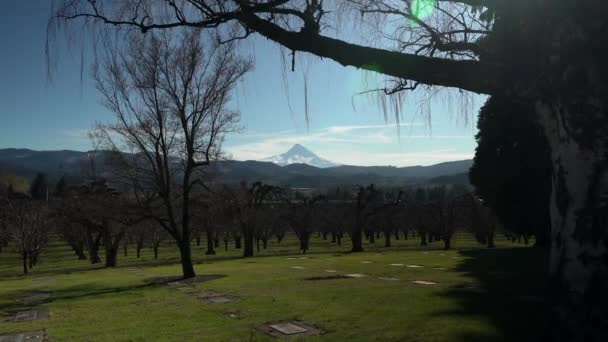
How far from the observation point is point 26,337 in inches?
307

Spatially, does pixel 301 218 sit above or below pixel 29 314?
above

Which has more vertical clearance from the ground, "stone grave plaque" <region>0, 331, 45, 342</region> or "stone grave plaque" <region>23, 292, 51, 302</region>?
"stone grave plaque" <region>0, 331, 45, 342</region>

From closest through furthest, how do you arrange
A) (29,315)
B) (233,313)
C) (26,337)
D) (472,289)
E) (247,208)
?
(26,337), (233,313), (472,289), (29,315), (247,208)

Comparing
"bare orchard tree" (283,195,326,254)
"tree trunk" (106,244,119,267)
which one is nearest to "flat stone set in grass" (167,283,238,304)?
"tree trunk" (106,244,119,267)

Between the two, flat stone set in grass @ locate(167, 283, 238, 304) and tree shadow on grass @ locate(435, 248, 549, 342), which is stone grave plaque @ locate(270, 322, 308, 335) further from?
flat stone set in grass @ locate(167, 283, 238, 304)

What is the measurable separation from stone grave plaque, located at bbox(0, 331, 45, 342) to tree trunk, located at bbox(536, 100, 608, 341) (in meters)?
7.68

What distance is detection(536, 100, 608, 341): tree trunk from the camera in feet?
9.82

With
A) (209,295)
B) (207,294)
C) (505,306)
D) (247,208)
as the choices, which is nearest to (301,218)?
(247,208)

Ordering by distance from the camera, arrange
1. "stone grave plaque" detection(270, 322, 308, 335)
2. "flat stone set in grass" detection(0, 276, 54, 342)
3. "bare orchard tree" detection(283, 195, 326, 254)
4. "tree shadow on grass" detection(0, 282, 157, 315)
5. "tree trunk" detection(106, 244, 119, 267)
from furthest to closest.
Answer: "bare orchard tree" detection(283, 195, 326, 254)
"tree trunk" detection(106, 244, 119, 267)
"tree shadow on grass" detection(0, 282, 157, 315)
"flat stone set in grass" detection(0, 276, 54, 342)
"stone grave plaque" detection(270, 322, 308, 335)

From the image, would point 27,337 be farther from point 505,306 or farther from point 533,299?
point 533,299

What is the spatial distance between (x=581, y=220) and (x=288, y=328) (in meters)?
4.95

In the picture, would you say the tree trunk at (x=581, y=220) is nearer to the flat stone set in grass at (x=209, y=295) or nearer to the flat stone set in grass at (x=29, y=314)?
the flat stone set in grass at (x=29, y=314)

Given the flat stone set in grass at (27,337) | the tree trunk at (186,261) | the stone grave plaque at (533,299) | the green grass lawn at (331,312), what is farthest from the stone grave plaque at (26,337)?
the tree trunk at (186,261)

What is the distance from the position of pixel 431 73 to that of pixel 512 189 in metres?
22.3
